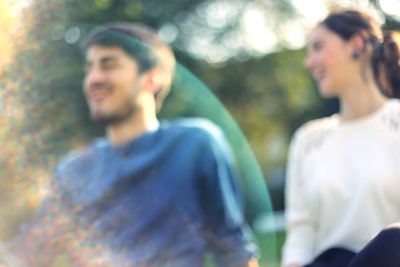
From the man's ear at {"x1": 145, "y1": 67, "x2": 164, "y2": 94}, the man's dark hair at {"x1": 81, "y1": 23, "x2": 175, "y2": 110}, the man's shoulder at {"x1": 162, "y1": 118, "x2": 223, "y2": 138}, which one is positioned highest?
the man's dark hair at {"x1": 81, "y1": 23, "x2": 175, "y2": 110}

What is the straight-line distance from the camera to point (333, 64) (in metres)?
1.42

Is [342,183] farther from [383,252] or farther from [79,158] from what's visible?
[79,158]

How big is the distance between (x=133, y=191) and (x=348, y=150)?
407 mm

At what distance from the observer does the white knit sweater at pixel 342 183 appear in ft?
4.31

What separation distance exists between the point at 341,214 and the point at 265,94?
589 cm

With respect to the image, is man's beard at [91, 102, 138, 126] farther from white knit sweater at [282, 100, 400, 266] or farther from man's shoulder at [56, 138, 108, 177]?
white knit sweater at [282, 100, 400, 266]

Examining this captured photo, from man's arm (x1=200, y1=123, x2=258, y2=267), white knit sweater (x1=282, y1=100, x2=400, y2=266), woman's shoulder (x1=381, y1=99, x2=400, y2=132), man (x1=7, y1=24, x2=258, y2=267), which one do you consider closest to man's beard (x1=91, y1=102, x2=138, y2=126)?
man (x1=7, y1=24, x2=258, y2=267)

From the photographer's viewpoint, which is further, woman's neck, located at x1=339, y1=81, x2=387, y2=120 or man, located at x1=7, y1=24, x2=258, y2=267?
woman's neck, located at x1=339, y1=81, x2=387, y2=120

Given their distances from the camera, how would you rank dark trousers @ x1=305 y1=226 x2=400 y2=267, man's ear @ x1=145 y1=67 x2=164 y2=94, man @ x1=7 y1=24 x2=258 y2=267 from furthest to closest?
1. man's ear @ x1=145 y1=67 x2=164 y2=94
2. man @ x1=7 y1=24 x2=258 y2=267
3. dark trousers @ x1=305 y1=226 x2=400 y2=267

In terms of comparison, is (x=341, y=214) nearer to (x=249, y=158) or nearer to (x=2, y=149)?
(x=249, y=158)

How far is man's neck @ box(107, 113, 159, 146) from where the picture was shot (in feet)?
4.31

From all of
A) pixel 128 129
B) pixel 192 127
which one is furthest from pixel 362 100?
pixel 128 129

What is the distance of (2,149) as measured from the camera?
4.28 ft

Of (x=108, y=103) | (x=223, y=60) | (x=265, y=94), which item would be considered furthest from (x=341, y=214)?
(x=265, y=94)
